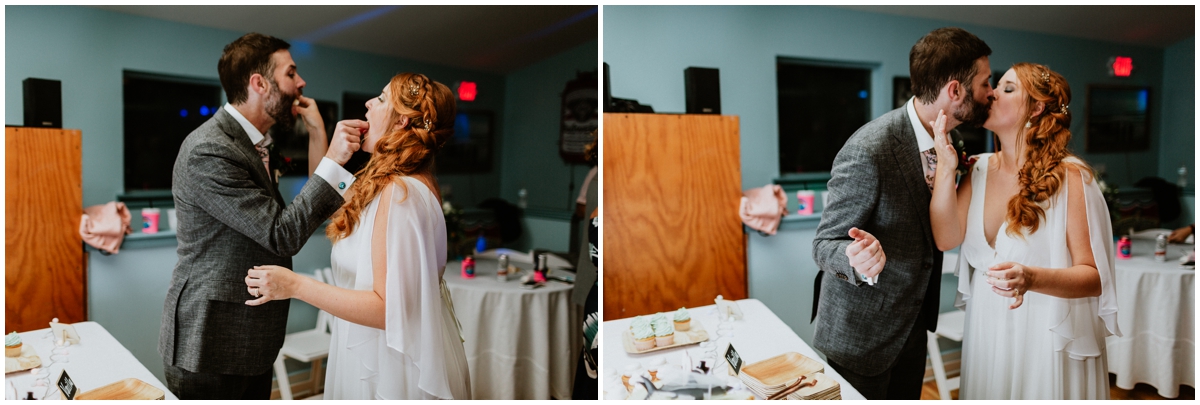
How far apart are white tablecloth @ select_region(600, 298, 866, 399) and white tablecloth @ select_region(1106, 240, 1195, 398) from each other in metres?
0.88

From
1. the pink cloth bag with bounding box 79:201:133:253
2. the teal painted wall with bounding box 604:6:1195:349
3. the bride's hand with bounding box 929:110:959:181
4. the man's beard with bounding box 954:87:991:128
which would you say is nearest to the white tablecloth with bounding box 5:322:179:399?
the pink cloth bag with bounding box 79:201:133:253

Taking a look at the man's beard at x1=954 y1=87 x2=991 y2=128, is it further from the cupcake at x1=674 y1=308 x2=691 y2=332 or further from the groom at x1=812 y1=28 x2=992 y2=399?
the cupcake at x1=674 y1=308 x2=691 y2=332

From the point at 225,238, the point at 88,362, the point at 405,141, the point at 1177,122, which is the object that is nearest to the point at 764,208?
the point at 405,141

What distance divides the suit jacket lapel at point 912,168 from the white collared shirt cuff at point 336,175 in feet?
5.28

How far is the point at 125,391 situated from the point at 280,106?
1.00 metres

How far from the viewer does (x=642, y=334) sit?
1996 mm

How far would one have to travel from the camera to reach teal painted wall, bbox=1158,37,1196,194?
6.66 feet

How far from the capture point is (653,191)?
1.98 meters

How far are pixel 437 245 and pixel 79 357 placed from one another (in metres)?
1.13

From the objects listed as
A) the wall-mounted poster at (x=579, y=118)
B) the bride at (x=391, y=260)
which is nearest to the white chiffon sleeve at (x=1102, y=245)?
the wall-mounted poster at (x=579, y=118)

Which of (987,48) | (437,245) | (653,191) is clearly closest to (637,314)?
(653,191)

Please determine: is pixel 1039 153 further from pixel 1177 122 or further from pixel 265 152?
pixel 265 152

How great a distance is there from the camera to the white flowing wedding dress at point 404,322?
1814 mm

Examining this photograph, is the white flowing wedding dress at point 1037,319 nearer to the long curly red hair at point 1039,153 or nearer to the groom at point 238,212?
the long curly red hair at point 1039,153
